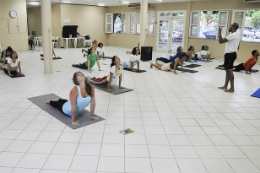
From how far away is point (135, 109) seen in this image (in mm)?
4418

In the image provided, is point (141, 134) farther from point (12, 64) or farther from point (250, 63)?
point (250, 63)

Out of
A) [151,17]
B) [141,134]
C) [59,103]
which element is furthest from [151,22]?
[141,134]

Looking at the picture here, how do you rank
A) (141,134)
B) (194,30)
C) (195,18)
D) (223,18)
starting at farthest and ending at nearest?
(194,30) → (195,18) → (223,18) → (141,134)

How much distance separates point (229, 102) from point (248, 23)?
727 cm

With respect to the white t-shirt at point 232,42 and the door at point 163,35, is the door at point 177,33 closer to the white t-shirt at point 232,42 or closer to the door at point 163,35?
the door at point 163,35

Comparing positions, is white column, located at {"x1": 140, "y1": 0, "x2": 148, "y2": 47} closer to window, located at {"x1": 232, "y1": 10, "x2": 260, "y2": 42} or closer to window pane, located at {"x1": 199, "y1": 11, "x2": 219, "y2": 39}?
window pane, located at {"x1": 199, "y1": 11, "x2": 219, "y2": 39}

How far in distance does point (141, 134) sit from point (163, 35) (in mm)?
11654

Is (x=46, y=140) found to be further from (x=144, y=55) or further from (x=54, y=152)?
(x=144, y=55)

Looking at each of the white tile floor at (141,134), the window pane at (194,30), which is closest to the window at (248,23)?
the window pane at (194,30)

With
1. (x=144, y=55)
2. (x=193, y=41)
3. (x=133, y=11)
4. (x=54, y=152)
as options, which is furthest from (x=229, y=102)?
(x=133, y=11)

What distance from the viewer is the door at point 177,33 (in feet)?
43.2

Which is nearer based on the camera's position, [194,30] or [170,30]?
[194,30]

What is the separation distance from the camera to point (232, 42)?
18.0 feet

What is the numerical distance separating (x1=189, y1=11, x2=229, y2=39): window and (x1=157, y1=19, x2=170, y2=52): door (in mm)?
1650
